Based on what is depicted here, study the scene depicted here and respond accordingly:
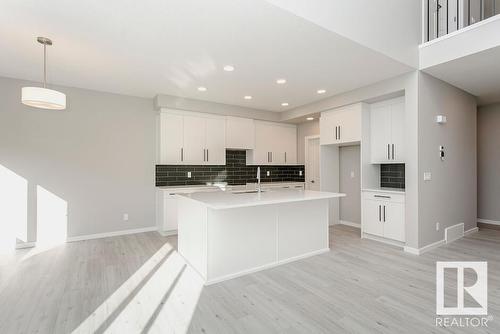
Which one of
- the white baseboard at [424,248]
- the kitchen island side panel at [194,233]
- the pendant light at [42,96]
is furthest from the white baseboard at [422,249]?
the pendant light at [42,96]

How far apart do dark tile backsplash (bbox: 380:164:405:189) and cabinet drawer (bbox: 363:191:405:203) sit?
0.59 metres

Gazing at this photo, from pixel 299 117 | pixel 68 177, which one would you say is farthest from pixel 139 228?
pixel 299 117

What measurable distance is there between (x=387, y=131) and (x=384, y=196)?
112 cm

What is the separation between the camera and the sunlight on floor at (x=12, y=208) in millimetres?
3990

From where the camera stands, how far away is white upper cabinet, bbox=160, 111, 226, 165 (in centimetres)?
509

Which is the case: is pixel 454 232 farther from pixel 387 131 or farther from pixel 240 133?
pixel 240 133

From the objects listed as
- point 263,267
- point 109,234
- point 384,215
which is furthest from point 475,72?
point 109,234

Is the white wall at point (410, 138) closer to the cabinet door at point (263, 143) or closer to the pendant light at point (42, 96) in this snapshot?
the cabinet door at point (263, 143)

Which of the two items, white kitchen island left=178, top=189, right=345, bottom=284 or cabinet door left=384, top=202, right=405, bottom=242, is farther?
cabinet door left=384, top=202, right=405, bottom=242

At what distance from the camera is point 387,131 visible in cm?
447

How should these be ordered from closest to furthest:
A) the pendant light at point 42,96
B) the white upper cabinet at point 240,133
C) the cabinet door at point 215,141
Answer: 1. the pendant light at point 42,96
2. the cabinet door at point 215,141
3. the white upper cabinet at point 240,133

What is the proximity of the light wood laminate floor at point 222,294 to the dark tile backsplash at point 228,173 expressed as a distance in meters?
1.89

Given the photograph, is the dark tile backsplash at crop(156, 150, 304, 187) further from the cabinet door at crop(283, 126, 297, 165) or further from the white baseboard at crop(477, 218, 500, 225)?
the white baseboard at crop(477, 218, 500, 225)

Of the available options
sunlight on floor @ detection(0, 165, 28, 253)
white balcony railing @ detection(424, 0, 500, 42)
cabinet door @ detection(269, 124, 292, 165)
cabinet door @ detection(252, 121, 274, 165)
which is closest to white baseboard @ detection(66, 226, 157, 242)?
sunlight on floor @ detection(0, 165, 28, 253)
